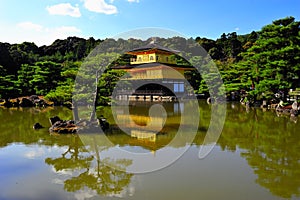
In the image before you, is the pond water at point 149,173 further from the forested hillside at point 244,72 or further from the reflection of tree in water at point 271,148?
the forested hillside at point 244,72

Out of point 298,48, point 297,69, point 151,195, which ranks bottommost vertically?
point 151,195

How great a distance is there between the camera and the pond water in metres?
4.49

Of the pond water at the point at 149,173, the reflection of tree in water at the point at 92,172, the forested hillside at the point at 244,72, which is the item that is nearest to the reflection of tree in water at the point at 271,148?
the pond water at the point at 149,173

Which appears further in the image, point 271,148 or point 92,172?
point 271,148

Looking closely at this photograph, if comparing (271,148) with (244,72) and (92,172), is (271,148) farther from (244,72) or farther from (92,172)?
(244,72)

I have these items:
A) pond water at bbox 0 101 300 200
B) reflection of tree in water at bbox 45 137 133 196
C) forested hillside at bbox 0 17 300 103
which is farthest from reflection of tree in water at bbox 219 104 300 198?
forested hillside at bbox 0 17 300 103

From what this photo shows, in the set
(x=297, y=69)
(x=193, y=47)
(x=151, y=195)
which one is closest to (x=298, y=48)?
(x=297, y=69)

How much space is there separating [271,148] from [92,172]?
4.87 metres

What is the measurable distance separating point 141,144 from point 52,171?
307 centimetres

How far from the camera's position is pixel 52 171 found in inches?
222

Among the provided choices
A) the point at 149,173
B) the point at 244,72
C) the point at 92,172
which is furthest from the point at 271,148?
the point at 244,72

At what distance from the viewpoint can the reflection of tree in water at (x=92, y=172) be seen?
4.77m

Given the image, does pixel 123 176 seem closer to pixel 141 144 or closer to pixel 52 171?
pixel 52 171

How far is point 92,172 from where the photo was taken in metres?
5.61
